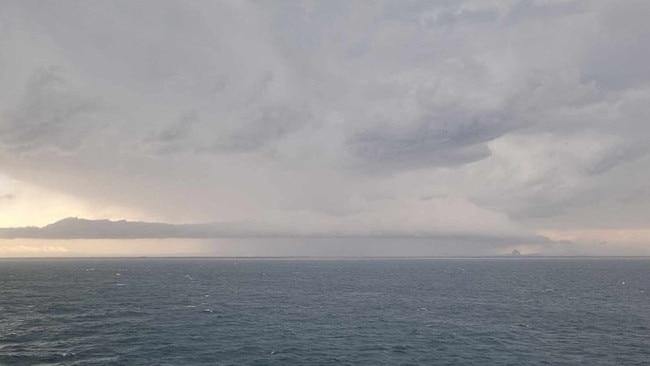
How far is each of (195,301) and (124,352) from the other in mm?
74305

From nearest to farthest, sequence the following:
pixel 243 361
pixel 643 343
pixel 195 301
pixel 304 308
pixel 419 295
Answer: pixel 243 361
pixel 643 343
pixel 304 308
pixel 195 301
pixel 419 295

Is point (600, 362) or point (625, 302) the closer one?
point (600, 362)

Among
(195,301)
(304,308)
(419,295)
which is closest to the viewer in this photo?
(304,308)

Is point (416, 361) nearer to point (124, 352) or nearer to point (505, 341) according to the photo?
point (505, 341)

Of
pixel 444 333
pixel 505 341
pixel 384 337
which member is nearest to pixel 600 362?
pixel 505 341

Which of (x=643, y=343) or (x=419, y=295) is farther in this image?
(x=419, y=295)

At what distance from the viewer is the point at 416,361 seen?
8512 centimetres

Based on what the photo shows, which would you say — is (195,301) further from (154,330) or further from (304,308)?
(154,330)

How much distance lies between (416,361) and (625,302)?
405 ft

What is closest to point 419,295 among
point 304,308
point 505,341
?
point 304,308

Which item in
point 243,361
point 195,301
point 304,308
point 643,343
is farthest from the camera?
point 195,301

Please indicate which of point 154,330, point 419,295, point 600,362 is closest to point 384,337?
point 600,362

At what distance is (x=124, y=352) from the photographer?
86562 millimetres

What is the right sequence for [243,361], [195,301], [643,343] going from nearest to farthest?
[243,361]
[643,343]
[195,301]
